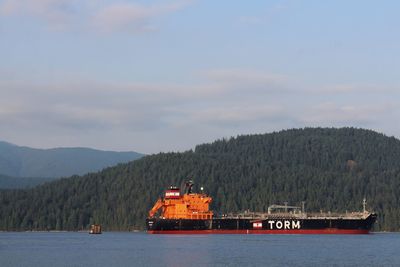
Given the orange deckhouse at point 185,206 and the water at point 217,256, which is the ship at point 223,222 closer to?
the orange deckhouse at point 185,206

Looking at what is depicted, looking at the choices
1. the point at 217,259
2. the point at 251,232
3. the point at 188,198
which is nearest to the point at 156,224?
the point at 188,198

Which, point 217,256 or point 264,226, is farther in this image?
point 264,226

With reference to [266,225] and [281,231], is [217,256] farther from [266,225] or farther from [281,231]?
[281,231]

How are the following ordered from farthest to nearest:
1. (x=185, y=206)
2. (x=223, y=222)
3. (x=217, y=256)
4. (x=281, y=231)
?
1. (x=223, y=222)
2. (x=281, y=231)
3. (x=185, y=206)
4. (x=217, y=256)

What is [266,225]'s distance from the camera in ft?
607

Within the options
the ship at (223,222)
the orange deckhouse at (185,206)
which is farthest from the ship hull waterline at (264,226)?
the orange deckhouse at (185,206)

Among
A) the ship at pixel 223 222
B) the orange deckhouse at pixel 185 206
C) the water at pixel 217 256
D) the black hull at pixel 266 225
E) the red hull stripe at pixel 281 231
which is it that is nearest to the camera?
the water at pixel 217 256

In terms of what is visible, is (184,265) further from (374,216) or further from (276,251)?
(374,216)

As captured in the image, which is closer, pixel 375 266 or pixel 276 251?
pixel 375 266

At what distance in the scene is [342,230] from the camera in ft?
599


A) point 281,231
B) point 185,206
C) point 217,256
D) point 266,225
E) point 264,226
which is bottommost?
point 217,256

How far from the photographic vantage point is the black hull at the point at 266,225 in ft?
596

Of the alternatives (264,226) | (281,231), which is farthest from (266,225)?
(281,231)

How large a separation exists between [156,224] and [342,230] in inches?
1572
